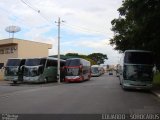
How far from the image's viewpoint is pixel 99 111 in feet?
50.1

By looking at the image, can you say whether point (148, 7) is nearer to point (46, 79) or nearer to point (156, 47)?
point (156, 47)

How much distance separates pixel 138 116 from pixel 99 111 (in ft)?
6.00

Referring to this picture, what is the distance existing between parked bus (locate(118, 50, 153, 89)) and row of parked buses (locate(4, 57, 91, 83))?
1669cm

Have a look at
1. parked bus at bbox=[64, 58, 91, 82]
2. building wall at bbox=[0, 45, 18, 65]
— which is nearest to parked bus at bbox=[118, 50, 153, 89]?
parked bus at bbox=[64, 58, 91, 82]

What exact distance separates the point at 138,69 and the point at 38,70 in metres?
17.6

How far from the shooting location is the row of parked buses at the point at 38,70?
4478 cm

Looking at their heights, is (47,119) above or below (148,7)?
below

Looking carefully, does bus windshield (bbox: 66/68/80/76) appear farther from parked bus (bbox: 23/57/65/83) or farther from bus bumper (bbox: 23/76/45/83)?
bus bumper (bbox: 23/76/45/83)

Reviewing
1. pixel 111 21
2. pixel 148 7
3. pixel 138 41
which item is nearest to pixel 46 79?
pixel 111 21

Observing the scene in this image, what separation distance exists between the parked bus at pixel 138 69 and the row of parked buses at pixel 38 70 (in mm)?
16694

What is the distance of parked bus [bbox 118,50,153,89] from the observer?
2986cm

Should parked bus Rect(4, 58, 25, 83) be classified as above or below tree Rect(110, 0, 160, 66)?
below

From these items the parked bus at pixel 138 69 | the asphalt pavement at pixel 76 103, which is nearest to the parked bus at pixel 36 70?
the parked bus at pixel 138 69

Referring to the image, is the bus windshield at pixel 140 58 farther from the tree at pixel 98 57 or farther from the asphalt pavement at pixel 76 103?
the tree at pixel 98 57
